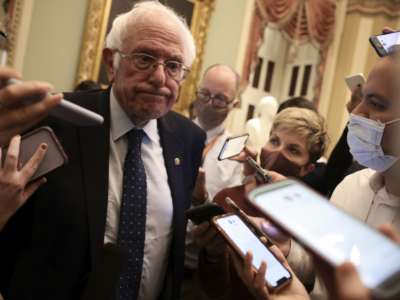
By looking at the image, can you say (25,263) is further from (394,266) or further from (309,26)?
(309,26)

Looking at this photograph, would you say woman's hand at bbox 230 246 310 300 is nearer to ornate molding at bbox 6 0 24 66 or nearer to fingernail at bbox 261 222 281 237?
fingernail at bbox 261 222 281 237

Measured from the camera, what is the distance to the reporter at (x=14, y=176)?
0.89m

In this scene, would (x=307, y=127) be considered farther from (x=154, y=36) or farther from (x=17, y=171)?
(x=17, y=171)

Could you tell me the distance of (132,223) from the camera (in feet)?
4.03

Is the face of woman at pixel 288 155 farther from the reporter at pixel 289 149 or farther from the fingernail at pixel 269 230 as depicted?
the fingernail at pixel 269 230

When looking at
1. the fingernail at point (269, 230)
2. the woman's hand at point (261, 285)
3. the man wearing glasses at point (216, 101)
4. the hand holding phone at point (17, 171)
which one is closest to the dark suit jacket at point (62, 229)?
the hand holding phone at point (17, 171)

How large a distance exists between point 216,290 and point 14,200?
783 millimetres

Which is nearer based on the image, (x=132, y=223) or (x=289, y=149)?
(x=132, y=223)

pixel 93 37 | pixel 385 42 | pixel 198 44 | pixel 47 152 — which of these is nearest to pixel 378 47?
pixel 385 42

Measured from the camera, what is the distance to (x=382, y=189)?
1294 millimetres

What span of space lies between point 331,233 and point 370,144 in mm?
750

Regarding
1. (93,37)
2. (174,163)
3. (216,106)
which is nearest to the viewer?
(174,163)

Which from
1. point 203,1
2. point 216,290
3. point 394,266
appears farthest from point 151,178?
point 203,1

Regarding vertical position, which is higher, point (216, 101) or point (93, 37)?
point (93, 37)
